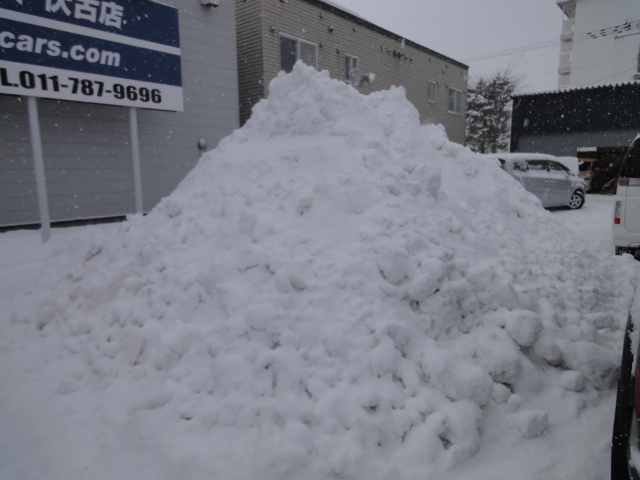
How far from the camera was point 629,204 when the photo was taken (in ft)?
19.2

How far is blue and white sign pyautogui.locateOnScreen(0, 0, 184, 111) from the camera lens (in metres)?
5.67

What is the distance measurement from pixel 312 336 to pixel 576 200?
46.1ft

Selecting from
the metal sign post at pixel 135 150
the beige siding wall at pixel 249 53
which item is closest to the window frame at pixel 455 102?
the beige siding wall at pixel 249 53

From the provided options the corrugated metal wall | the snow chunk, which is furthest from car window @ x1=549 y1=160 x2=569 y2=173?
the snow chunk

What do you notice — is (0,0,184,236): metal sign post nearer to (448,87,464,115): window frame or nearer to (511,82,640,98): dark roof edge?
(448,87,464,115): window frame

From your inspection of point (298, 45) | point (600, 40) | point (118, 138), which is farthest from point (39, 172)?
point (600, 40)

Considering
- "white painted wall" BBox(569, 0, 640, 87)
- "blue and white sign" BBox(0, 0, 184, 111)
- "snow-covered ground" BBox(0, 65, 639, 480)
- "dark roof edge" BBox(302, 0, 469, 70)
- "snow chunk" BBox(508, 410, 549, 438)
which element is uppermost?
"white painted wall" BBox(569, 0, 640, 87)

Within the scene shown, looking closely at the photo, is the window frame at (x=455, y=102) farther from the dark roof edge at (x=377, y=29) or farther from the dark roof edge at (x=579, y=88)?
the dark roof edge at (x=579, y=88)

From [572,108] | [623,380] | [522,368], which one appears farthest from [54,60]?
[572,108]

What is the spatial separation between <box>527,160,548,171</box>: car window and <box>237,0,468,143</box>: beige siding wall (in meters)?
6.73

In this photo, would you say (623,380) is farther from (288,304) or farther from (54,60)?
(54,60)

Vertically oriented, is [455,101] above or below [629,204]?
above

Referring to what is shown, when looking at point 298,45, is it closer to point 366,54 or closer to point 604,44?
point 366,54

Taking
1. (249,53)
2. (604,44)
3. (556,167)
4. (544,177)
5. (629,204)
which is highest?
(604,44)
